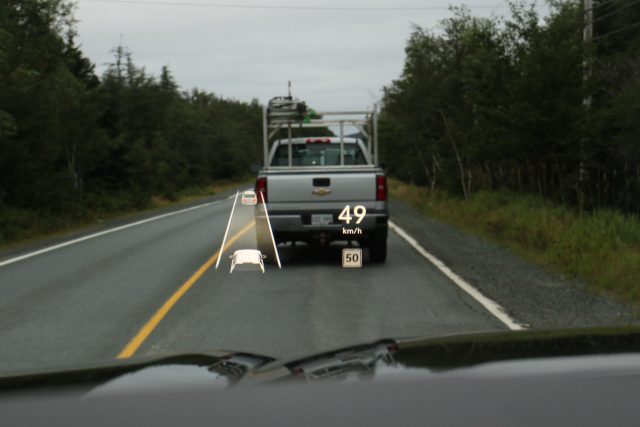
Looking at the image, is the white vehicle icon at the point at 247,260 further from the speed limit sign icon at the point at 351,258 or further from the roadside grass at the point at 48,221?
the roadside grass at the point at 48,221

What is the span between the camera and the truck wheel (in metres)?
13.5

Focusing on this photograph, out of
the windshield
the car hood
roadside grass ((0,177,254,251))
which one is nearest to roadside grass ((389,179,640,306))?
the windshield

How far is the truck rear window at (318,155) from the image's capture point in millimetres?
15469

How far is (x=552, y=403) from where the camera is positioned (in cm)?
191

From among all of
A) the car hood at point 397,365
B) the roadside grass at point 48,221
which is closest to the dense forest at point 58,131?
the roadside grass at point 48,221

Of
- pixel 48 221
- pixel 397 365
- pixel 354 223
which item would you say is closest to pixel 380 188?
pixel 354 223

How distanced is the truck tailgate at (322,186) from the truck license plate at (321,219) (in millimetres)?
248

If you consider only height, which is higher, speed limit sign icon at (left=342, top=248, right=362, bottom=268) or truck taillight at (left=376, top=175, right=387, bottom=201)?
truck taillight at (left=376, top=175, right=387, bottom=201)

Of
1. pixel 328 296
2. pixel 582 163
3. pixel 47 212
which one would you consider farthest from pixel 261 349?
pixel 47 212

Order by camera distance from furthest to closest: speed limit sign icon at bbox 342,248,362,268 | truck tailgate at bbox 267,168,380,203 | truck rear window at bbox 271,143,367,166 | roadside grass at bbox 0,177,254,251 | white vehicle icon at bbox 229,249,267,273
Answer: roadside grass at bbox 0,177,254,251 → truck rear window at bbox 271,143,367,166 → speed limit sign icon at bbox 342,248,362,268 → white vehicle icon at bbox 229,249,267,273 → truck tailgate at bbox 267,168,380,203

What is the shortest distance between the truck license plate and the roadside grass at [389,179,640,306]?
12.1ft

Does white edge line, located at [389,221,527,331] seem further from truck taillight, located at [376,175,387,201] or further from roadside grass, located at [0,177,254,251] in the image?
roadside grass, located at [0,177,254,251]

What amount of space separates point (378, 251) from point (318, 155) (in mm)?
2762

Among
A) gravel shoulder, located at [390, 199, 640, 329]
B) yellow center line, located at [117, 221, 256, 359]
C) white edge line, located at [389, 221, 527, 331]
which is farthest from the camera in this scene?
gravel shoulder, located at [390, 199, 640, 329]
